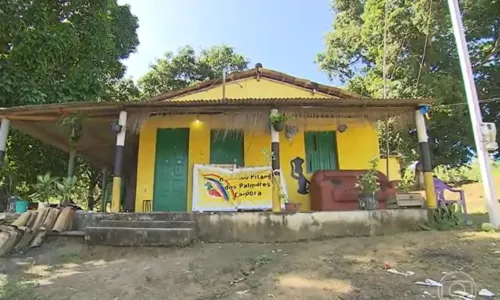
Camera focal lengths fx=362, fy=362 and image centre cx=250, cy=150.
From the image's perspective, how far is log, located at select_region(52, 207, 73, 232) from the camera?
267 inches

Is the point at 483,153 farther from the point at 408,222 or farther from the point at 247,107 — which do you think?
the point at 247,107

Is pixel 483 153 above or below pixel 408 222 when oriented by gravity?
above

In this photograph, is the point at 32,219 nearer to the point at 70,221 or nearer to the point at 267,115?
the point at 70,221

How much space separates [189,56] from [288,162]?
1320 centimetres

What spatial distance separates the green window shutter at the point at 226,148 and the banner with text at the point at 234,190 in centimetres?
105

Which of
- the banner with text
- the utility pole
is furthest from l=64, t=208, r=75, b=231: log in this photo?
the utility pole

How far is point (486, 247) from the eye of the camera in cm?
549

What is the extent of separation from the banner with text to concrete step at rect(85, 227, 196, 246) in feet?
4.93

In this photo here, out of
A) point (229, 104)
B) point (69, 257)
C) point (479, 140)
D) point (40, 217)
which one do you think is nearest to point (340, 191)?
point (479, 140)

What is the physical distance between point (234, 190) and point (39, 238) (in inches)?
148

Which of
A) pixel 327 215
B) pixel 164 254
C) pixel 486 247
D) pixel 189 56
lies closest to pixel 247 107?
pixel 327 215

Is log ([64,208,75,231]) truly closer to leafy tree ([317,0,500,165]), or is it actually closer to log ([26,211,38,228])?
log ([26,211,38,228])

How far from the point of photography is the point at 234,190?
25.7 ft

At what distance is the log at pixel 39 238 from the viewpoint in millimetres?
6367
